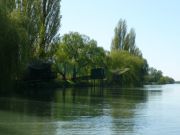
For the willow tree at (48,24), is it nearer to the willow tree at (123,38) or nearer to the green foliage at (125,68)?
the green foliage at (125,68)

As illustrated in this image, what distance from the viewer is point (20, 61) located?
41.9m

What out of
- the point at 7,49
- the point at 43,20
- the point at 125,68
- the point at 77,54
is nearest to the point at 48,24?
the point at 43,20

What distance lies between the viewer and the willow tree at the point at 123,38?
4338 inches

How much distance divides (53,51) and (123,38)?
48.7 meters

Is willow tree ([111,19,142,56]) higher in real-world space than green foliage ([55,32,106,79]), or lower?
higher

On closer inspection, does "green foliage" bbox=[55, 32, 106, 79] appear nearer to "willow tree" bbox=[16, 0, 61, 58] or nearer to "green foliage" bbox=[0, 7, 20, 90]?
"willow tree" bbox=[16, 0, 61, 58]

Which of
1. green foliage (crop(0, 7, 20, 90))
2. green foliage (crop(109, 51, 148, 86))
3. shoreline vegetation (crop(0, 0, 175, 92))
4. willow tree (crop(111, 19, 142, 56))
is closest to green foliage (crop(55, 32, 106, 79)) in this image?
shoreline vegetation (crop(0, 0, 175, 92))

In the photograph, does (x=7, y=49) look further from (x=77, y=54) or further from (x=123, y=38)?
(x=123, y=38)

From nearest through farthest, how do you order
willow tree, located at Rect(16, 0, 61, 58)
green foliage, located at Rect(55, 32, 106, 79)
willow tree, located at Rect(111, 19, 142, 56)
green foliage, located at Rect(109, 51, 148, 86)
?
willow tree, located at Rect(16, 0, 61, 58) → green foliage, located at Rect(55, 32, 106, 79) → green foliage, located at Rect(109, 51, 148, 86) → willow tree, located at Rect(111, 19, 142, 56)

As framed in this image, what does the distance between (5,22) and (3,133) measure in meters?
23.5

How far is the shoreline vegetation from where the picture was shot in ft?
133

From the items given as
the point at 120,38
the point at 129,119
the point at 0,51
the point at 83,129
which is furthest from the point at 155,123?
the point at 120,38

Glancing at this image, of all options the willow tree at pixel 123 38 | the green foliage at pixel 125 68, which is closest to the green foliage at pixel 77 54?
the green foliage at pixel 125 68

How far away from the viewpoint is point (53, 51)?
64.8 metres
